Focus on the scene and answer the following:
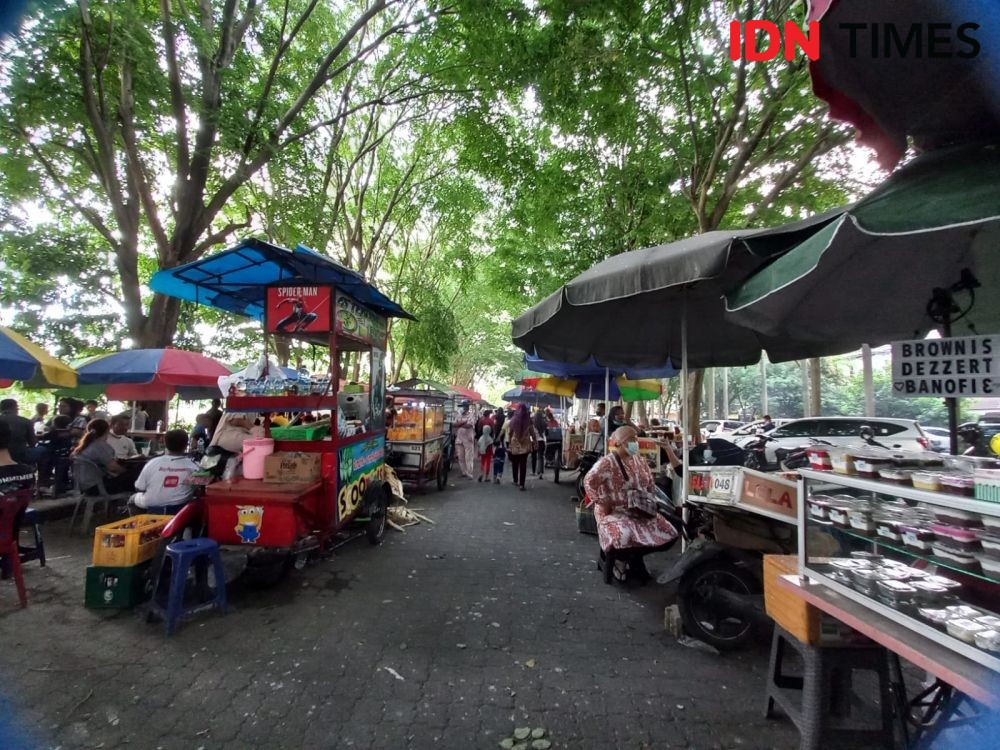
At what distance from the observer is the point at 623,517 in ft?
15.3

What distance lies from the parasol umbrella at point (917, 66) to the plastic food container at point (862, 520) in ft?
6.52

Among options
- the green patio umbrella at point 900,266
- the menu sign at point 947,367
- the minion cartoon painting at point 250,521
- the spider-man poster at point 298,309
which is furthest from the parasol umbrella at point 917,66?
the minion cartoon painting at point 250,521

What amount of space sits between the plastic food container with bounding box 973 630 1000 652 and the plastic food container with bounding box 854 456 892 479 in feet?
2.15

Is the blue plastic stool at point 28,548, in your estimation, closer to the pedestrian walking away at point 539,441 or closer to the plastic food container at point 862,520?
the plastic food container at point 862,520

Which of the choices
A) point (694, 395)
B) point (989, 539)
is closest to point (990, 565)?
point (989, 539)

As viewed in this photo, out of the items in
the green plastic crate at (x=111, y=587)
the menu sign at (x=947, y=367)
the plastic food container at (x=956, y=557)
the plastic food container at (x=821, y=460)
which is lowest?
the green plastic crate at (x=111, y=587)

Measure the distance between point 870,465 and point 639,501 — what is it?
2663mm

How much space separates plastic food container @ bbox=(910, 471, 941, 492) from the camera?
1792 mm

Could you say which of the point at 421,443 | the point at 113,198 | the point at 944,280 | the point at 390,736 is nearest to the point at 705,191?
the point at 944,280

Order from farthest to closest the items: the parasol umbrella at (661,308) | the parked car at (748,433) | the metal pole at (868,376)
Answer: the parked car at (748,433) < the metal pole at (868,376) < the parasol umbrella at (661,308)

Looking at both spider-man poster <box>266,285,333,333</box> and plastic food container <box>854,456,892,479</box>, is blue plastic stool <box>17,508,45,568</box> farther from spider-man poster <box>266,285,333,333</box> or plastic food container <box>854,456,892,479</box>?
plastic food container <box>854,456,892,479</box>

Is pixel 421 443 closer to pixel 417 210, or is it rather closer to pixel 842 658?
pixel 842 658

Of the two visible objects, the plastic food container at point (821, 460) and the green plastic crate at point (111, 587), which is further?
the green plastic crate at point (111, 587)

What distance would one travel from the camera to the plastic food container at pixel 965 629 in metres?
1.63
